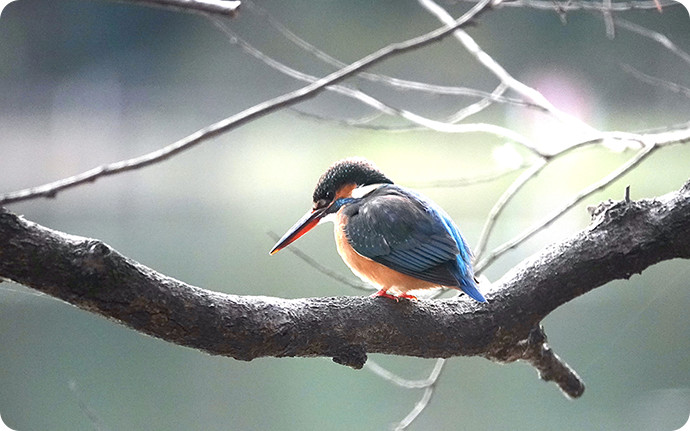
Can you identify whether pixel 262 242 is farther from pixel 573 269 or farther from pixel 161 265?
pixel 573 269

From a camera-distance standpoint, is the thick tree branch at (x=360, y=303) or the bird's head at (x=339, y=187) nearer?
the thick tree branch at (x=360, y=303)

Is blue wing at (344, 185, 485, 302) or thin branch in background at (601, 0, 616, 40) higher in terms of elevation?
thin branch in background at (601, 0, 616, 40)

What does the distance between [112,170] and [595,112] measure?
241cm

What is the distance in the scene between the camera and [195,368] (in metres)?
2.84

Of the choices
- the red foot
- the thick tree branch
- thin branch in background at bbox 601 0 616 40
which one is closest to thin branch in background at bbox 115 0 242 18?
the thick tree branch

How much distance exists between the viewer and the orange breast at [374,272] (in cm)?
130

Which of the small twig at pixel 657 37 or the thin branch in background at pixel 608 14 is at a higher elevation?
the thin branch in background at pixel 608 14

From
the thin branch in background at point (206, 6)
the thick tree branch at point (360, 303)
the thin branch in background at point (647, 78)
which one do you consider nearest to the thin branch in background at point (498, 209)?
the thick tree branch at point (360, 303)

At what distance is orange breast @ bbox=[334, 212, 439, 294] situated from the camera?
4.26 ft

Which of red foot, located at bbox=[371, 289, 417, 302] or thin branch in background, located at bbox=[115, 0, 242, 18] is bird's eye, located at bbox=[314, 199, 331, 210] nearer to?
red foot, located at bbox=[371, 289, 417, 302]

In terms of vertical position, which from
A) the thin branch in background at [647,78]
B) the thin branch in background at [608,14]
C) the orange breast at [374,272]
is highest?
the thin branch in background at [608,14]

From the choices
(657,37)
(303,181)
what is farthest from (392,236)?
(303,181)

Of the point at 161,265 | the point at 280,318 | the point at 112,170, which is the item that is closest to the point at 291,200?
the point at 161,265

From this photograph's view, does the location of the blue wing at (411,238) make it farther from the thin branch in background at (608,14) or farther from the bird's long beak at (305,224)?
the thin branch in background at (608,14)
